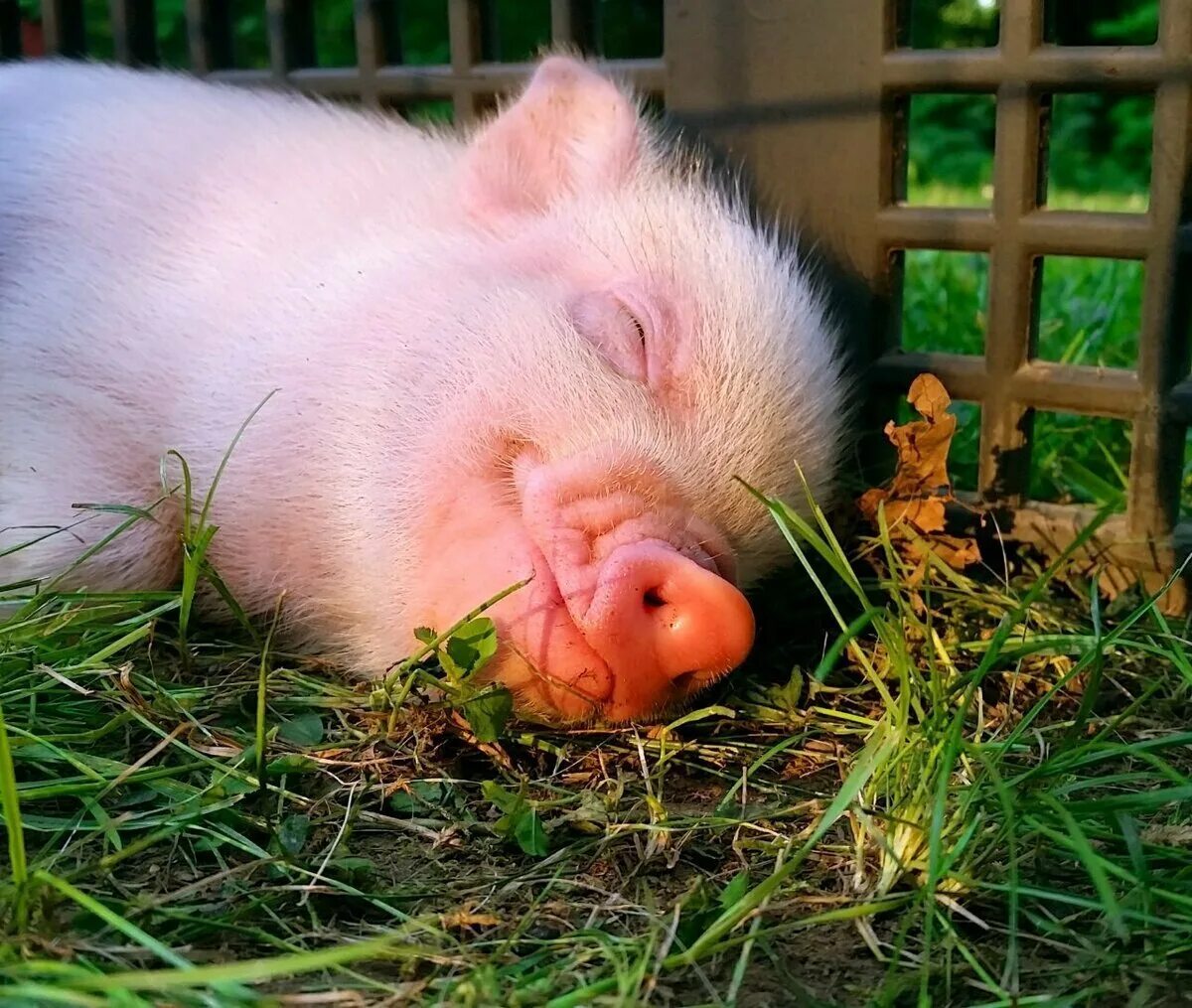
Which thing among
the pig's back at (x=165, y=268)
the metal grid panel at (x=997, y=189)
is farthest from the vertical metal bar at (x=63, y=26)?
the metal grid panel at (x=997, y=189)

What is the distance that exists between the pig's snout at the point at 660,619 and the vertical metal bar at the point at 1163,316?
0.96 metres

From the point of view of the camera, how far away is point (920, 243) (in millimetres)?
2650

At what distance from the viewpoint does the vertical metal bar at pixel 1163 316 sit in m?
2.29

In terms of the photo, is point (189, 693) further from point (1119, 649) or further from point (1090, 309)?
point (1090, 309)

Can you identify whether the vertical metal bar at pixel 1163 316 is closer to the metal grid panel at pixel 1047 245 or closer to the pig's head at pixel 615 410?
the metal grid panel at pixel 1047 245

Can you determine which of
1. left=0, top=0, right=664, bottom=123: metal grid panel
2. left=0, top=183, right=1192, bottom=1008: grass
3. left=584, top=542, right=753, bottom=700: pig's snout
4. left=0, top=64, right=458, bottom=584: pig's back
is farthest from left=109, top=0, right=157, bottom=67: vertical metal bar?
left=584, top=542, right=753, bottom=700: pig's snout

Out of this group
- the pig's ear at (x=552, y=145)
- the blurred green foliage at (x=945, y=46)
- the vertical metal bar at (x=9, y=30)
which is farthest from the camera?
the blurred green foliage at (x=945, y=46)

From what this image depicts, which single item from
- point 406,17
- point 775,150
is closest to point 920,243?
point 775,150

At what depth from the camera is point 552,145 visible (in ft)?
8.95

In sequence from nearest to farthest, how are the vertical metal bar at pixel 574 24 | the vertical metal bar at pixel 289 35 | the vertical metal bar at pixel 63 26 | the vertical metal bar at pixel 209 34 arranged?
1. the vertical metal bar at pixel 574 24
2. the vertical metal bar at pixel 289 35
3. the vertical metal bar at pixel 209 34
4. the vertical metal bar at pixel 63 26

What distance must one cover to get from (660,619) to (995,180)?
46.8 inches

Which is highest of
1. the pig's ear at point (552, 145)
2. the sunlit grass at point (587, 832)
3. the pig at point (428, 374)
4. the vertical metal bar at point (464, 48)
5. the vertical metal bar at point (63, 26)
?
the vertical metal bar at point (63, 26)

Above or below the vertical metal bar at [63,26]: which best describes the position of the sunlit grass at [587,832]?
below

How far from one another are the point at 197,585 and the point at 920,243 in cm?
153
